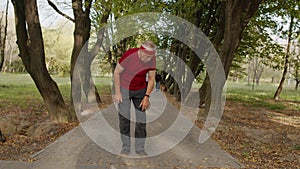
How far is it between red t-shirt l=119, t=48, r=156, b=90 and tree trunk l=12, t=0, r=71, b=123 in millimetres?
3756

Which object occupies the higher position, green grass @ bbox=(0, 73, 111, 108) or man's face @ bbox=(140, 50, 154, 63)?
man's face @ bbox=(140, 50, 154, 63)

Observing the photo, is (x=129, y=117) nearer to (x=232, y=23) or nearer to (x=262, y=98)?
(x=232, y=23)

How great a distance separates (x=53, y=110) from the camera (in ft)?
26.9

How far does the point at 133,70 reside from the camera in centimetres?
477

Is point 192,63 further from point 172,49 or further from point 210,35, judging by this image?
point 172,49

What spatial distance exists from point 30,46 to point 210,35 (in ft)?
44.0

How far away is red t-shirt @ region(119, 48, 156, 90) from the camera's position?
4.72 metres

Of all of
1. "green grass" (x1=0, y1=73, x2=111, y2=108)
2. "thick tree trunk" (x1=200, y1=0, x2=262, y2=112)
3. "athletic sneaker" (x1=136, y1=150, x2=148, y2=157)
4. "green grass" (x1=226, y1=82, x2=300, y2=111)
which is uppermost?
"thick tree trunk" (x1=200, y1=0, x2=262, y2=112)

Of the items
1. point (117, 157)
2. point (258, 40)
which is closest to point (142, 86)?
point (117, 157)

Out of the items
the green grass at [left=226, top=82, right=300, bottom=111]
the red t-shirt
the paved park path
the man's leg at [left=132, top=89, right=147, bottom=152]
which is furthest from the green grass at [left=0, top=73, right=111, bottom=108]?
the green grass at [left=226, top=82, right=300, bottom=111]

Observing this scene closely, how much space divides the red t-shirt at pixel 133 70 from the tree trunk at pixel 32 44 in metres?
3.76

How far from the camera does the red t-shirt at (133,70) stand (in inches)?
186

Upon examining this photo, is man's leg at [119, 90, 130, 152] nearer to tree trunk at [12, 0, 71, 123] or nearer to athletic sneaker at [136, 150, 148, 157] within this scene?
athletic sneaker at [136, 150, 148, 157]

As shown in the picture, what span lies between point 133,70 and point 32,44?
4.10 m
